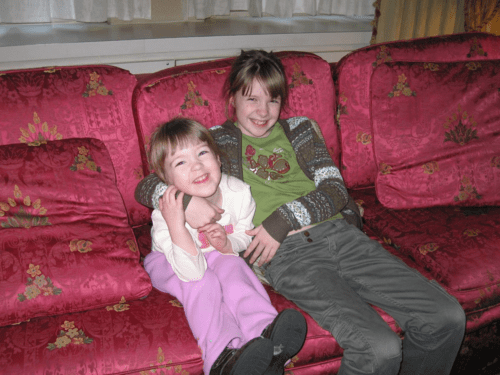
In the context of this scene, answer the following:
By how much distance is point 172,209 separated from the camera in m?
1.25

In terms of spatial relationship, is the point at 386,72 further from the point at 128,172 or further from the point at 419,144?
the point at 128,172

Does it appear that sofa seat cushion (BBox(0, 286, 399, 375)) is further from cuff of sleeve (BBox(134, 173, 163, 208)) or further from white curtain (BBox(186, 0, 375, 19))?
white curtain (BBox(186, 0, 375, 19))

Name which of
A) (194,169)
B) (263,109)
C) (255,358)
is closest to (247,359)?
(255,358)

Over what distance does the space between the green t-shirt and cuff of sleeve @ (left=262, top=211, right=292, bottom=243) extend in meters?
0.11

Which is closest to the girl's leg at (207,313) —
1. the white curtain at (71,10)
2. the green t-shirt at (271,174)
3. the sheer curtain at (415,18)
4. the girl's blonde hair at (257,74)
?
the green t-shirt at (271,174)

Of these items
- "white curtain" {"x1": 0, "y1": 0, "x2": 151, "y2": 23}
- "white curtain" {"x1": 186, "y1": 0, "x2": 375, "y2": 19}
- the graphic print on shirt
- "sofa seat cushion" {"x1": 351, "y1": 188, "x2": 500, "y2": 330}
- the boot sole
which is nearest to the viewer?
the boot sole

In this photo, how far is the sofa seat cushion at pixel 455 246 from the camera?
1375mm

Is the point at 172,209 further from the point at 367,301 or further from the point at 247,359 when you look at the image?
the point at 367,301

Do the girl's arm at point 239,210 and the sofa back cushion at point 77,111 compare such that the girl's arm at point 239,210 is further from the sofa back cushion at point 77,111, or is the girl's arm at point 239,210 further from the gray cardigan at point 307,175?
the sofa back cushion at point 77,111

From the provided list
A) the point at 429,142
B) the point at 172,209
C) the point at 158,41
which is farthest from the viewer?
the point at 158,41

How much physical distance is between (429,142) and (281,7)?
5.49 ft

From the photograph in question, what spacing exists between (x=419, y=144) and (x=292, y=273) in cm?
79

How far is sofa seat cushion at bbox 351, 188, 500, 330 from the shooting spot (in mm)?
1375

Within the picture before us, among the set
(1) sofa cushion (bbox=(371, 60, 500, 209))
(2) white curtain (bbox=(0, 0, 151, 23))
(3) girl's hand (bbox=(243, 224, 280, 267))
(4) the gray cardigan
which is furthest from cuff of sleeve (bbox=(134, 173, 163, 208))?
(2) white curtain (bbox=(0, 0, 151, 23))
